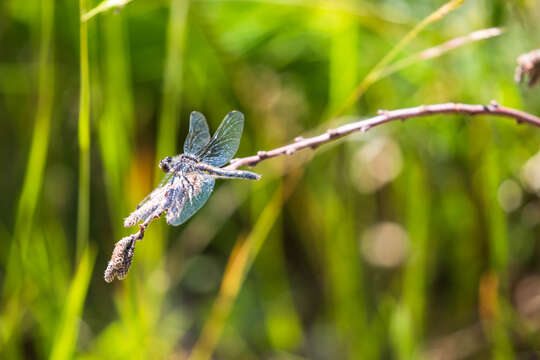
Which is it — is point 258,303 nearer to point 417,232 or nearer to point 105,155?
point 417,232

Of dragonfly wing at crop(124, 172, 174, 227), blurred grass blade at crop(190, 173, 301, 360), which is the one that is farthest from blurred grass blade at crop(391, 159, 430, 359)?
dragonfly wing at crop(124, 172, 174, 227)

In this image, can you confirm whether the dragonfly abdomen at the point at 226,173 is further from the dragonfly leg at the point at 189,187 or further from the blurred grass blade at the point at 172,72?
the blurred grass blade at the point at 172,72

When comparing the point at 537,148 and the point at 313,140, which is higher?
the point at 537,148

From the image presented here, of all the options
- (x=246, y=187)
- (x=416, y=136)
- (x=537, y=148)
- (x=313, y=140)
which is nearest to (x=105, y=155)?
(x=246, y=187)

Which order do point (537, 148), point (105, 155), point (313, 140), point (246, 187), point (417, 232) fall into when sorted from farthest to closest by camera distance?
point (246, 187) → point (537, 148) → point (417, 232) → point (105, 155) → point (313, 140)

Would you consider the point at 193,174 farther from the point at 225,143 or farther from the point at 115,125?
the point at 115,125

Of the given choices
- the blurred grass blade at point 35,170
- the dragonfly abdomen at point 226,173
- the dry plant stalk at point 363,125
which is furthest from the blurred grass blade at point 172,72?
the dry plant stalk at point 363,125

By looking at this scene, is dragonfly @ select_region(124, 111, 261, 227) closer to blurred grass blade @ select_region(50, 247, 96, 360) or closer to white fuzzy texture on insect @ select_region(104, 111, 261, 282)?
white fuzzy texture on insect @ select_region(104, 111, 261, 282)

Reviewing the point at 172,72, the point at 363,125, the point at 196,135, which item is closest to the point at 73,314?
the point at 196,135
